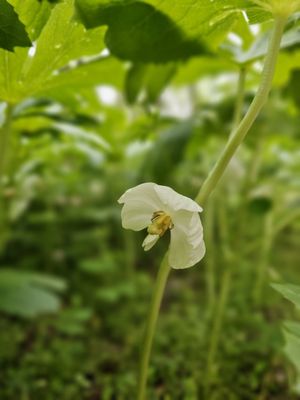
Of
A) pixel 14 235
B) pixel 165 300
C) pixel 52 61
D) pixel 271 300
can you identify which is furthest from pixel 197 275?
pixel 52 61

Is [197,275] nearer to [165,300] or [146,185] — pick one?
[165,300]

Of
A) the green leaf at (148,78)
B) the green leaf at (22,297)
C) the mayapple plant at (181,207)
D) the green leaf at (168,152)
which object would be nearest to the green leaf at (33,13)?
the mayapple plant at (181,207)

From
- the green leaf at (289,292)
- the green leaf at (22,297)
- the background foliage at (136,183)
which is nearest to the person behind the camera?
the green leaf at (289,292)

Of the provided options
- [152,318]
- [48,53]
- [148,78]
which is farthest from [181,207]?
[148,78]

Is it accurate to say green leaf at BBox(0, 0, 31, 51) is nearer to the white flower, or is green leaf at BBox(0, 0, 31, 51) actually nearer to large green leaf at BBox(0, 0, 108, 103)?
large green leaf at BBox(0, 0, 108, 103)

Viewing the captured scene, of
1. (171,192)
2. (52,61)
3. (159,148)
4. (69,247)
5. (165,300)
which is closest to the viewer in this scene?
(171,192)

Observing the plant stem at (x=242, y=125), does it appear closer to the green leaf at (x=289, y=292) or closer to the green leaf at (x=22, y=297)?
the green leaf at (x=289, y=292)

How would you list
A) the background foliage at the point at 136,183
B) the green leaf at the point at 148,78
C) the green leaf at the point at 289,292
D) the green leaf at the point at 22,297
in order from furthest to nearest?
the green leaf at the point at 22,297 < the green leaf at the point at 148,78 < the background foliage at the point at 136,183 < the green leaf at the point at 289,292
